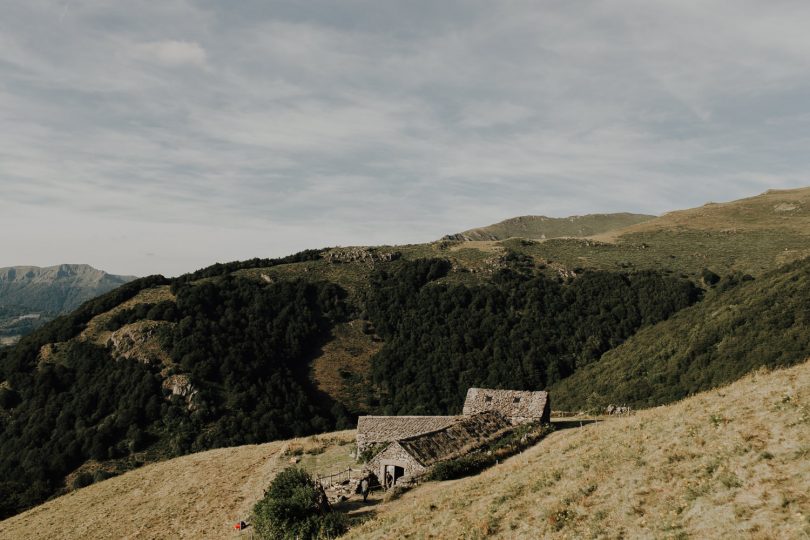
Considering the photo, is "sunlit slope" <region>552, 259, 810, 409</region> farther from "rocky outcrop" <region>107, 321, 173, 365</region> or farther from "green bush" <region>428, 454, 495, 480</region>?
"rocky outcrop" <region>107, 321, 173, 365</region>

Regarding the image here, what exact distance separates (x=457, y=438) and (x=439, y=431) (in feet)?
4.90

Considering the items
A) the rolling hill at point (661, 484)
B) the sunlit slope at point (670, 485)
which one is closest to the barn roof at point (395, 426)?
the rolling hill at point (661, 484)

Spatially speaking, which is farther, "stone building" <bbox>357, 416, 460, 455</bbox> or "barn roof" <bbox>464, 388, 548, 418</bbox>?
"barn roof" <bbox>464, 388, 548, 418</bbox>

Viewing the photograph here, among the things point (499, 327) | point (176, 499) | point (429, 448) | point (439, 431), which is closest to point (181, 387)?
point (176, 499)

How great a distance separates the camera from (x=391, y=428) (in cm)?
4312

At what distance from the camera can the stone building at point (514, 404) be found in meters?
44.1

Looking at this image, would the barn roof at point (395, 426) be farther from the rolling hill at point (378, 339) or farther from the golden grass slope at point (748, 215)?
the golden grass slope at point (748, 215)

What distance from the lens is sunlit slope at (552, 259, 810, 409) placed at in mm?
62156

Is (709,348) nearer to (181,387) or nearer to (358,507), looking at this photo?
(358,507)

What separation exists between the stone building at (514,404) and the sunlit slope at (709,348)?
2787 cm

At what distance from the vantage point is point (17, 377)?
271ft

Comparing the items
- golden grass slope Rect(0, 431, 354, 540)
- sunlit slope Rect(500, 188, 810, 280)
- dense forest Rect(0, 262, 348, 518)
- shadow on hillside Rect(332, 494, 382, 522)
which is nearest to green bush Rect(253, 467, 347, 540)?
shadow on hillside Rect(332, 494, 382, 522)

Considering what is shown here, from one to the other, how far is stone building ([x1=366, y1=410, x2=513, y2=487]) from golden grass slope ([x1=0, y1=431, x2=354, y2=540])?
26.5ft

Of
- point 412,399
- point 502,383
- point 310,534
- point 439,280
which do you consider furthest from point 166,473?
point 439,280
